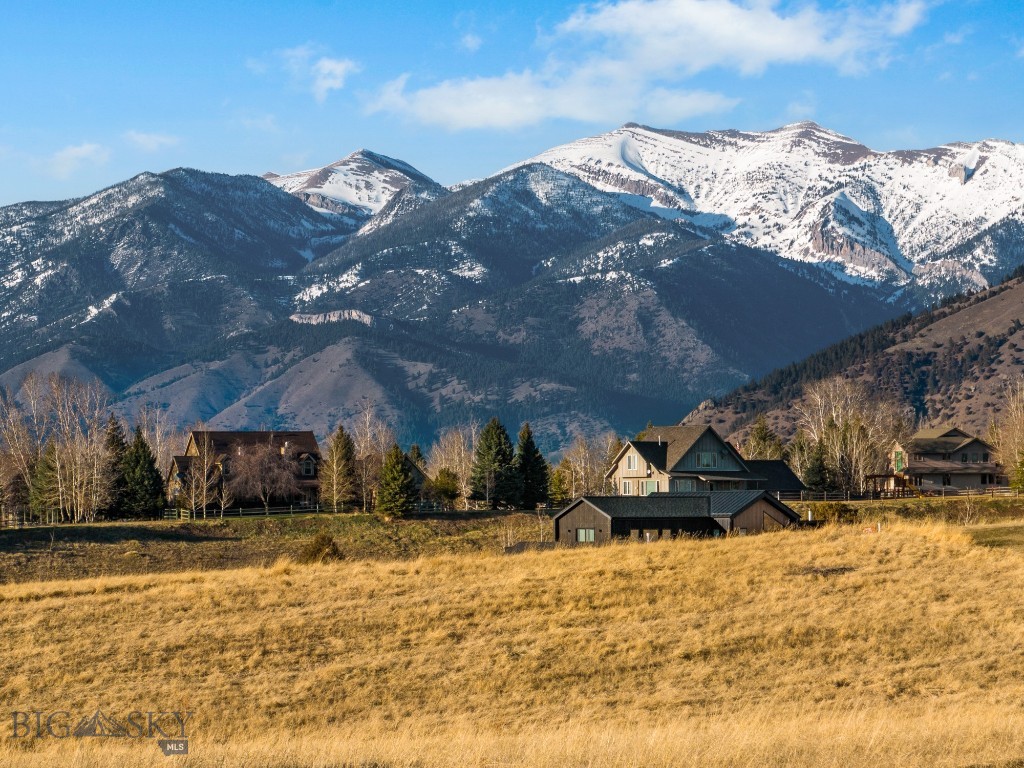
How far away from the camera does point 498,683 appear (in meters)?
30.7

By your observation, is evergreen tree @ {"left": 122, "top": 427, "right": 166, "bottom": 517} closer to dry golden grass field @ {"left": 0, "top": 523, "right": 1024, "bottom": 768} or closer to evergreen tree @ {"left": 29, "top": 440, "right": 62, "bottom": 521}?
evergreen tree @ {"left": 29, "top": 440, "right": 62, "bottom": 521}

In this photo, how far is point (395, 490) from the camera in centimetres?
9112

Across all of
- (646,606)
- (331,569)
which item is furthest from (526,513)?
(646,606)

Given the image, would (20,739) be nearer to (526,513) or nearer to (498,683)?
(498,683)

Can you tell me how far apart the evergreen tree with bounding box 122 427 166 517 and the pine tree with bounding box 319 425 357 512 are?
12.7 m

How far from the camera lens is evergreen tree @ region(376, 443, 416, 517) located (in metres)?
91.1

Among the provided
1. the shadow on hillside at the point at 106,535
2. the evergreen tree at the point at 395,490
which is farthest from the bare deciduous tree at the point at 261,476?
the shadow on hillside at the point at 106,535

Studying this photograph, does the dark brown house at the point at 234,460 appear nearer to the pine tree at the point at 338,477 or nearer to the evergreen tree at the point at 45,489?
the pine tree at the point at 338,477

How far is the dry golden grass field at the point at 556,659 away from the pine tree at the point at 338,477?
159 feet

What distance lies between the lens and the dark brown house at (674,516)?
68.2 metres

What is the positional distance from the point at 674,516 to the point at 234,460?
45.1m

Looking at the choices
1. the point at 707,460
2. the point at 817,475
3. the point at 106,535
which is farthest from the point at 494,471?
the point at 106,535

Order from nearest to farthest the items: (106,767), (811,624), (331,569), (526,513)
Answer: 1. (106,767)
2. (811,624)
3. (331,569)
4. (526,513)

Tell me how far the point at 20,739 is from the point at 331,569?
74.1 ft
